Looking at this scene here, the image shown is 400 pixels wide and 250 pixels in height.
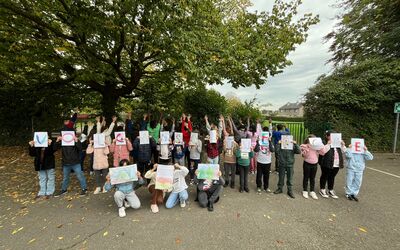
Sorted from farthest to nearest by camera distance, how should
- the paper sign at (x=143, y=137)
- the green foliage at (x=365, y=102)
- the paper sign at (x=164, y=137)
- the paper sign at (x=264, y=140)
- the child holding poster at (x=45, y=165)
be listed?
1. the green foliage at (x=365, y=102)
2. the paper sign at (x=164, y=137)
3. the paper sign at (x=143, y=137)
4. the paper sign at (x=264, y=140)
5. the child holding poster at (x=45, y=165)

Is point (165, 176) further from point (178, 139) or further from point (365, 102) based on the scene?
point (365, 102)

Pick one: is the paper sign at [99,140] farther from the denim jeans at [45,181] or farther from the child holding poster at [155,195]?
the child holding poster at [155,195]

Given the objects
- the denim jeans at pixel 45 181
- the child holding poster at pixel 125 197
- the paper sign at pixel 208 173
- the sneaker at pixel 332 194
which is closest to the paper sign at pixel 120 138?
the child holding poster at pixel 125 197

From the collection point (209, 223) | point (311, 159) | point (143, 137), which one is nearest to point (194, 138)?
point (143, 137)

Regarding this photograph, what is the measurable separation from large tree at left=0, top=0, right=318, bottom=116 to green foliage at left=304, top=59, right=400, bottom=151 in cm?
587

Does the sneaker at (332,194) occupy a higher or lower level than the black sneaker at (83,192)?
higher

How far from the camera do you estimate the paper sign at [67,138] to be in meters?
5.65

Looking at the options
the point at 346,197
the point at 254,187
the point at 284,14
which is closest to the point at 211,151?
the point at 254,187

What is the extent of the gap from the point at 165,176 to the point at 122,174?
102 cm

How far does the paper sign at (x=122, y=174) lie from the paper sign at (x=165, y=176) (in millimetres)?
555

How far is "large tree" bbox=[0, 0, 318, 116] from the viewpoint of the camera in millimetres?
6059

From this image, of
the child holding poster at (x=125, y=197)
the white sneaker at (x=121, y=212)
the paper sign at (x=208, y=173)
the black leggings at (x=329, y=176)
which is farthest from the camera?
the black leggings at (x=329, y=176)

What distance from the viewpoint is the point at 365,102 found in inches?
487

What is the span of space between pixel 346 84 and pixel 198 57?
11137 mm
